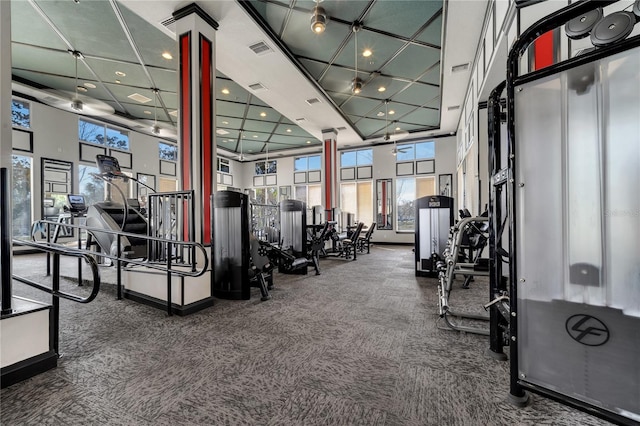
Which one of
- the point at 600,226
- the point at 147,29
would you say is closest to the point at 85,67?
the point at 147,29

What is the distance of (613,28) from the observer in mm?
1208

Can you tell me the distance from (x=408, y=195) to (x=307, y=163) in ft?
17.1

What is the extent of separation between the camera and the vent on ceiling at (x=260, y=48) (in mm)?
5086

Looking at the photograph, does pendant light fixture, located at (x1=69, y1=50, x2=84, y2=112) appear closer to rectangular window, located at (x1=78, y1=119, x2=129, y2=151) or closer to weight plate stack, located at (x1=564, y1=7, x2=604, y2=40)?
rectangular window, located at (x1=78, y1=119, x2=129, y2=151)

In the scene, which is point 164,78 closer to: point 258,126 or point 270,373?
point 258,126

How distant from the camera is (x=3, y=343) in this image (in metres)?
1.76

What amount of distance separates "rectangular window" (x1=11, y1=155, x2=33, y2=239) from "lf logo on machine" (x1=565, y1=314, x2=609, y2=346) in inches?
455

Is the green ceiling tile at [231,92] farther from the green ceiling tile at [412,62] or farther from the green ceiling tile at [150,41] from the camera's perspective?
the green ceiling tile at [412,62]

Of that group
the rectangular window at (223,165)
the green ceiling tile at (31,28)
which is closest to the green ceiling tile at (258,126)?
the rectangular window at (223,165)

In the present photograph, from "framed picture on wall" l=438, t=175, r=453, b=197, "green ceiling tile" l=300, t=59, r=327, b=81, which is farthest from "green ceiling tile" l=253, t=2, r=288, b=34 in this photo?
"framed picture on wall" l=438, t=175, r=453, b=197

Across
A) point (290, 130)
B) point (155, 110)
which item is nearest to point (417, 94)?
point (290, 130)

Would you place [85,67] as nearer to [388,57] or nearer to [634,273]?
[388,57]

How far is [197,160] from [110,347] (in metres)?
2.53

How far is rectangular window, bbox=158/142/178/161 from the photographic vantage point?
11.5 metres
